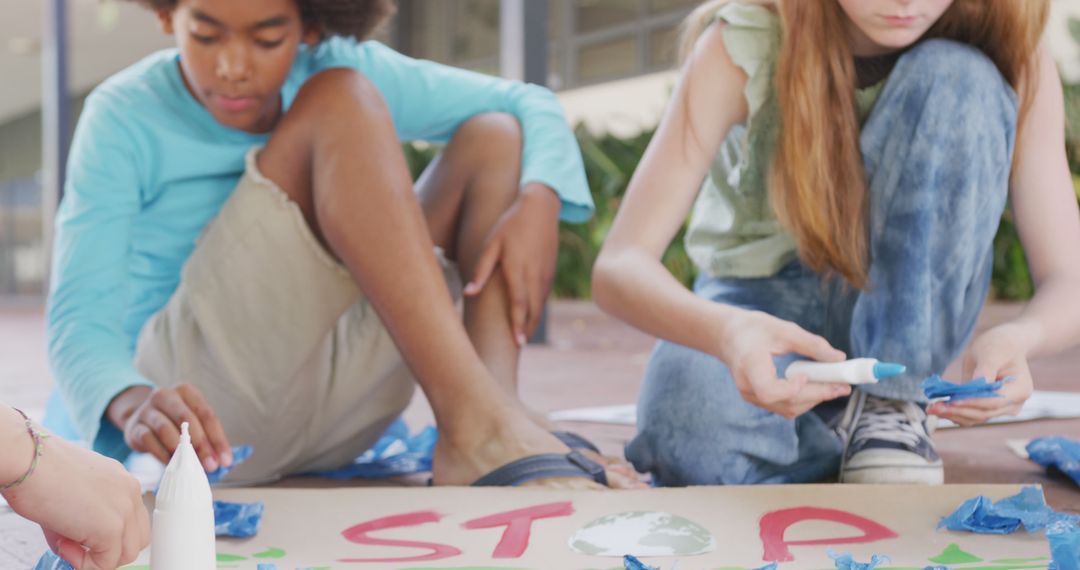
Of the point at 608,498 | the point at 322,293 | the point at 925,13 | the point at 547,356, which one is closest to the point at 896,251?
the point at 925,13

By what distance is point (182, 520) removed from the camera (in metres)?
0.61

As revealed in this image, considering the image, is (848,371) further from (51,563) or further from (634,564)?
(51,563)

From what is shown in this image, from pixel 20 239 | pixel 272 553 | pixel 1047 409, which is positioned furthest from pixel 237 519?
pixel 20 239

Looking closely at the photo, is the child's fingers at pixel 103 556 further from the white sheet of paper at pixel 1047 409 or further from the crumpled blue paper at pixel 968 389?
the white sheet of paper at pixel 1047 409

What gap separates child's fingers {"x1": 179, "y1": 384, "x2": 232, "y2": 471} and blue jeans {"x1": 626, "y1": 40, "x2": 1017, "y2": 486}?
44cm

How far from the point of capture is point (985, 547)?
0.89m

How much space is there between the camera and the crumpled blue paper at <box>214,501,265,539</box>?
95cm

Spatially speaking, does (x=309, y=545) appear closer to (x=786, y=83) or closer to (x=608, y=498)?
(x=608, y=498)

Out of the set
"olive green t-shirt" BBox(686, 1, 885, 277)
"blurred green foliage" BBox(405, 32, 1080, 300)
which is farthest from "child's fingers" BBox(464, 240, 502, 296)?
"blurred green foliage" BBox(405, 32, 1080, 300)

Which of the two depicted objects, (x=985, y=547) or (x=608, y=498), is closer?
(x=985, y=547)

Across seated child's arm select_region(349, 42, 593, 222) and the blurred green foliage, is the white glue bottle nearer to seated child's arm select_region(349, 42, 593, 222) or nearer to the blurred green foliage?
seated child's arm select_region(349, 42, 593, 222)

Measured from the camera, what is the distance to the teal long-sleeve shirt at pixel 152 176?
3.91ft

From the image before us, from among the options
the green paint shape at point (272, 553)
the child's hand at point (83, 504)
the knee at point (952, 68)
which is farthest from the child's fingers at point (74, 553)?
the knee at point (952, 68)

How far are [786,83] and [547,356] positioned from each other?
205cm
